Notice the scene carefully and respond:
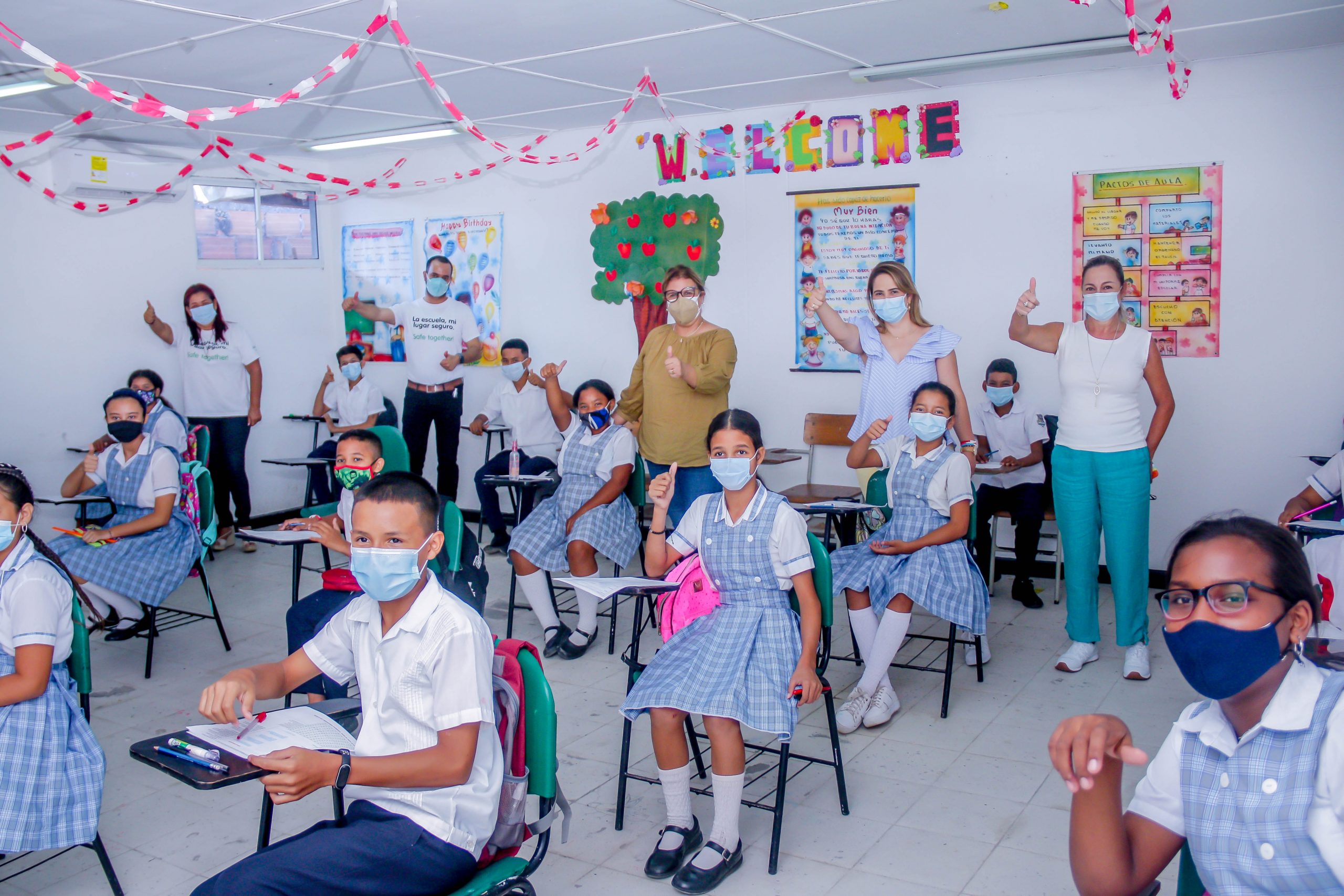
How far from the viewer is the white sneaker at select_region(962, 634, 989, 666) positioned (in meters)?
4.22

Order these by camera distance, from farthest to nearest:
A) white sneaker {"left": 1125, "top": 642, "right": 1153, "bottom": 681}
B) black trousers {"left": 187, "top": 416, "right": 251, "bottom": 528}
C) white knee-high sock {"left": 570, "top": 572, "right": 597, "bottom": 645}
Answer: black trousers {"left": 187, "top": 416, "right": 251, "bottom": 528}, white knee-high sock {"left": 570, "top": 572, "right": 597, "bottom": 645}, white sneaker {"left": 1125, "top": 642, "right": 1153, "bottom": 681}

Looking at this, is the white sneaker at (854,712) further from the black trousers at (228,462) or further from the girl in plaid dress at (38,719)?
the black trousers at (228,462)

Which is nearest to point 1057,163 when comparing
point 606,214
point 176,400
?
point 606,214

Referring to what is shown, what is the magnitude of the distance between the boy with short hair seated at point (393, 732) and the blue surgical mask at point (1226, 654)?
1.15 m

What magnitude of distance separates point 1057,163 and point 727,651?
11.5ft

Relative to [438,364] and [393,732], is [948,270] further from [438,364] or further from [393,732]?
[393,732]

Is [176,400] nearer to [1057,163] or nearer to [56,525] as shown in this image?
[56,525]

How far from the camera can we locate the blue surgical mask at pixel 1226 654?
1.36 meters

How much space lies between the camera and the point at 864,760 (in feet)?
11.3

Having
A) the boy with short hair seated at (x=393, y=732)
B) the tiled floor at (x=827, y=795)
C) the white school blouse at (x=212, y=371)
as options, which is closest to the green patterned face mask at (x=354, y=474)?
the tiled floor at (x=827, y=795)

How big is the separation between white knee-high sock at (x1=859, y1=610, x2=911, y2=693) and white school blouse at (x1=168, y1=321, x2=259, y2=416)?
4.61 metres

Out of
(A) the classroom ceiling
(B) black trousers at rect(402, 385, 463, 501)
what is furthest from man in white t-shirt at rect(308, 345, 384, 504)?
(A) the classroom ceiling

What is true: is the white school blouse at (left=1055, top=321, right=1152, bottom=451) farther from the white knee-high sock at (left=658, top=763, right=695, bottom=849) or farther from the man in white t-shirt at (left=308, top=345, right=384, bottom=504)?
the man in white t-shirt at (left=308, top=345, right=384, bottom=504)

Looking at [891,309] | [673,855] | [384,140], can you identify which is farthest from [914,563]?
[384,140]
